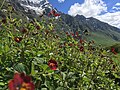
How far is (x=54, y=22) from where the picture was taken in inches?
246


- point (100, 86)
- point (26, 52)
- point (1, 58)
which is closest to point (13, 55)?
point (26, 52)

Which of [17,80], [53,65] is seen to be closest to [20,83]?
[17,80]

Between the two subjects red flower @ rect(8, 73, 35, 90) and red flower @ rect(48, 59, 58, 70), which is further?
red flower @ rect(48, 59, 58, 70)

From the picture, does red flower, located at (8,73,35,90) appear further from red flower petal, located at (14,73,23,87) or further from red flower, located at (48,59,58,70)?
red flower, located at (48,59,58,70)

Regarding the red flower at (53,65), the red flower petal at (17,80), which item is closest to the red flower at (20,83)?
the red flower petal at (17,80)

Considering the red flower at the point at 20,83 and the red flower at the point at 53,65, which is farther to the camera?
the red flower at the point at 53,65

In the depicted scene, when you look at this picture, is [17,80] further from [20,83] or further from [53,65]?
[53,65]

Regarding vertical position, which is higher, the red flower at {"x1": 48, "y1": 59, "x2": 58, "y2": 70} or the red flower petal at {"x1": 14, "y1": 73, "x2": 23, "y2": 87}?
the red flower at {"x1": 48, "y1": 59, "x2": 58, "y2": 70}

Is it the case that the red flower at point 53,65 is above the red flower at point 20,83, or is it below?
above

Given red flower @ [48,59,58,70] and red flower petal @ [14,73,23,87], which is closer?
red flower petal @ [14,73,23,87]

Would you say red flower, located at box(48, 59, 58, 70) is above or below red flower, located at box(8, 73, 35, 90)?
above

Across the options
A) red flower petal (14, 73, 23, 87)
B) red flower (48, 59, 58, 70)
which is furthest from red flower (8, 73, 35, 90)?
red flower (48, 59, 58, 70)

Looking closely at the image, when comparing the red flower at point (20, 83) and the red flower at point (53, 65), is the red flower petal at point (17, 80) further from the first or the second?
the red flower at point (53, 65)

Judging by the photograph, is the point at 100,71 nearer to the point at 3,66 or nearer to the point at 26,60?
the point at 26,60
